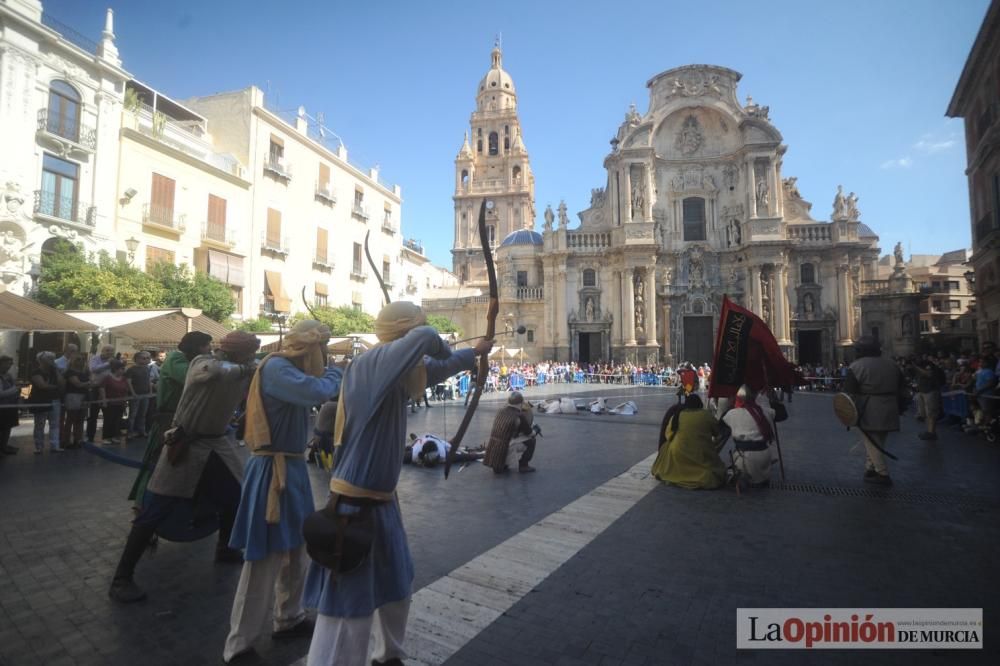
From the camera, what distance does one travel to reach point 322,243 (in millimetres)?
26969

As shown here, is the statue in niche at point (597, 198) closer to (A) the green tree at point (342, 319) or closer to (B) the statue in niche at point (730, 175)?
(B) the statue in niche at point (730, 175)

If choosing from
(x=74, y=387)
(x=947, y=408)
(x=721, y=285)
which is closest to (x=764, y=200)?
(x=721, y=285)

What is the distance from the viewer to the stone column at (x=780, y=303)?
31891 mm

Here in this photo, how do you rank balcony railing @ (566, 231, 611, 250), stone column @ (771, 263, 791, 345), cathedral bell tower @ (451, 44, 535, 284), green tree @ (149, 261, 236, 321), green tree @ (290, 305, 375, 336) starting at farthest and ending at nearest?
cathedral bell tower @ (451, 44, 535, 284), balcony railing @ (566, 231, 611, 250), stone column @ (771, 263, 791, 345), green tree @ (290, 305, 375, 336), green tree @ (149, 261, 236, 321)

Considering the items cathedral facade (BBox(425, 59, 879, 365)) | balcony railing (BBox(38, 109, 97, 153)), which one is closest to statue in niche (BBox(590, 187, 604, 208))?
cathedral facade (BBox(425, 59, 879, 365))

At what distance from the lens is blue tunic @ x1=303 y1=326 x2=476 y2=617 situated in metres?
2.08

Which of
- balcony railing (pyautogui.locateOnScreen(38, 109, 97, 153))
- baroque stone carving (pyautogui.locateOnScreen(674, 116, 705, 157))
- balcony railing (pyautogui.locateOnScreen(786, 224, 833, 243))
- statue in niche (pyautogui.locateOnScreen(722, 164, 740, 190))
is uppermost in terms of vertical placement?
baroque stone carving (pyautogui.locateOnScreen(674, 116, 705, 157))

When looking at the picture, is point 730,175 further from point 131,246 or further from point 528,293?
point 131,246

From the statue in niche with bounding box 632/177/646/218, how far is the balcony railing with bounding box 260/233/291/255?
2257cm

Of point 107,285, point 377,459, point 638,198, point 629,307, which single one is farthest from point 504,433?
point 638,198

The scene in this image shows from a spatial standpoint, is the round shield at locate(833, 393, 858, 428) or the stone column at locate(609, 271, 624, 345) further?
the stone column at locate(609, 271, 624, 345)

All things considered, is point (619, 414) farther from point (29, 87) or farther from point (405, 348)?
point (29, 87)

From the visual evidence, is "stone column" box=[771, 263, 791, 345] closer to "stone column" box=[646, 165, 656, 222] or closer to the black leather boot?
"stone column" box=[646, 165, 656, 222]

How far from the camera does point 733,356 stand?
21.6 ft
